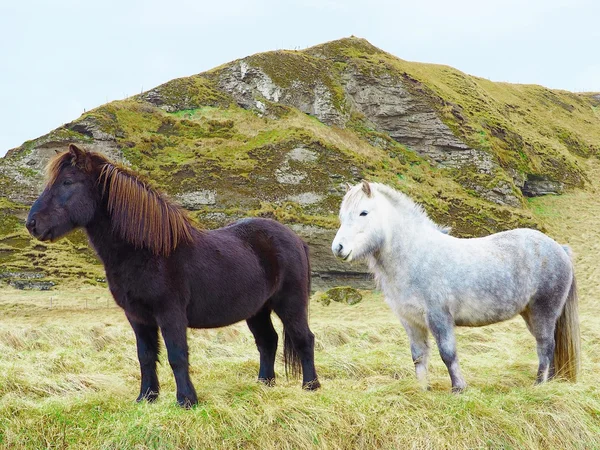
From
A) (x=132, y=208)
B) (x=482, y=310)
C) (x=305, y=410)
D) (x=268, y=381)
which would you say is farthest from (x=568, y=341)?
(x=132, y=208)

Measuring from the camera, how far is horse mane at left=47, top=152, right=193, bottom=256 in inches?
A: 170

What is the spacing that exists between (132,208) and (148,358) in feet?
4.71

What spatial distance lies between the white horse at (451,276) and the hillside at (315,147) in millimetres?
17184

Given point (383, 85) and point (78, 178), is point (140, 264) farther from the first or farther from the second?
point (383, 85)

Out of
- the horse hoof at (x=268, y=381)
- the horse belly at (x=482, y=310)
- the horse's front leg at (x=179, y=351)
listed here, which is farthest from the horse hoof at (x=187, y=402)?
the horse belly at (x=482, y=310)

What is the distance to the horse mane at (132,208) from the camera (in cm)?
431

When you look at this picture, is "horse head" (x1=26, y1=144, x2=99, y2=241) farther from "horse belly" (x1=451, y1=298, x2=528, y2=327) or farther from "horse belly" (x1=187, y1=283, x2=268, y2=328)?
"horse belly" (x1=451, y1=298, x2=528, y2=327)

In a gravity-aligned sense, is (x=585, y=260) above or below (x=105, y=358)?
below

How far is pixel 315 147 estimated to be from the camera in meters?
28.4

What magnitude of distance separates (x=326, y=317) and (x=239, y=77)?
23.1m

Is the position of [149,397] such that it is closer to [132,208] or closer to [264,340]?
[264,340]

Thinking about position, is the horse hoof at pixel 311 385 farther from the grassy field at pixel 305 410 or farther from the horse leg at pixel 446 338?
the horse leg at pixel 446 338

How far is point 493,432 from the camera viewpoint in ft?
13.0

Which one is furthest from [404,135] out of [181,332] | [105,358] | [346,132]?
[181,332]
